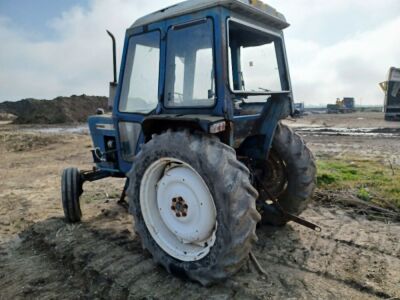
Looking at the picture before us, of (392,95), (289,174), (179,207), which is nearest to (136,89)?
(179,207)

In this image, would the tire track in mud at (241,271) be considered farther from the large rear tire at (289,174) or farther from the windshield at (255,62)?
the windshield at (255,62)

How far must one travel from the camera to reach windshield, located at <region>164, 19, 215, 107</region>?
334cm

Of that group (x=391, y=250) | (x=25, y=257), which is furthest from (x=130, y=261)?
(x=391, y=250)

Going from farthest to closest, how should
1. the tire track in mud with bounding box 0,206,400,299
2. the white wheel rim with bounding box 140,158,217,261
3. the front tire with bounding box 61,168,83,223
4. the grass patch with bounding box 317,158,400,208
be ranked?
the grass patch with bounding box 317,158,400,208
the front tire with bounding box 61,168,83,223
the white wheel rim with bounding box 140,158,217,261
the tire track in mud with bounding box 0,206,400,299

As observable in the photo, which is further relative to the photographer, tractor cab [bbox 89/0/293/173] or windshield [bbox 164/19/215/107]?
windshield [bbox 164/19/215/107]

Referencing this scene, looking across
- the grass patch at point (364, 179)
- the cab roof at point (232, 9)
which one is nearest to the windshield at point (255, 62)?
the cab roof at point (232, 9)

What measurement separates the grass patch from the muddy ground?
62 cm

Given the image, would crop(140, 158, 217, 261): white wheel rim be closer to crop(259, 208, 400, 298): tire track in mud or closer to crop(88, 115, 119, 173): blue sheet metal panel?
crop(259, 208, 400, 298): tire track in mud

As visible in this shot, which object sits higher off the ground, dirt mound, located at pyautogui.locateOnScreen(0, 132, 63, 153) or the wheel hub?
the wheel hub

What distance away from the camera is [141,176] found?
3.38 meters

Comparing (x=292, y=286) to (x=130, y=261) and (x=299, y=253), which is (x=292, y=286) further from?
(x=130, y=261)

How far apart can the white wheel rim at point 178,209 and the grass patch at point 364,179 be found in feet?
9.79

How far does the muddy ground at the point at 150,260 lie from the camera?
296 centimetres

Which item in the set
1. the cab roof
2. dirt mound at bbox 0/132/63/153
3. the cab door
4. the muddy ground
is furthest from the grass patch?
dirt mound at bbox 0/132/63/153
